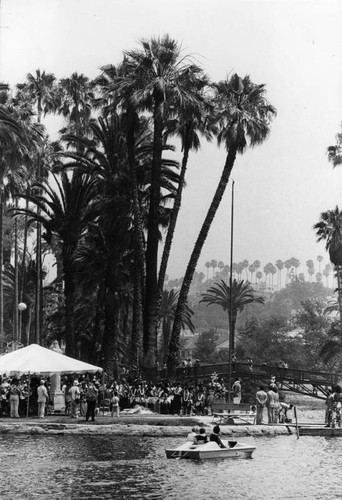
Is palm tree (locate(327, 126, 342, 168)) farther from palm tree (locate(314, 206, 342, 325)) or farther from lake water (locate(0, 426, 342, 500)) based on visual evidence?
lake water (locate(0, 426, 342, 500))

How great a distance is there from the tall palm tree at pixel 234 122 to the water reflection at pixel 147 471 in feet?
77.1

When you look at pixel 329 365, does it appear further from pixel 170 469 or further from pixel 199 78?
pixel 170 469

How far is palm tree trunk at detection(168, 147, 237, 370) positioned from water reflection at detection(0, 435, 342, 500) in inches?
806

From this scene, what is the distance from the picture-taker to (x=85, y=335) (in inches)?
3051

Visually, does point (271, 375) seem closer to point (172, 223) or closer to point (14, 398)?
point (172, 223)

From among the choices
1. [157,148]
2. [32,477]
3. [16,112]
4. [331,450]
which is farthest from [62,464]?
[16,112]

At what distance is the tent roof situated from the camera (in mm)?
39344

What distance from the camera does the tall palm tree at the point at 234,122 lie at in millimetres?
60281

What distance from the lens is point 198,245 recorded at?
60.0 m

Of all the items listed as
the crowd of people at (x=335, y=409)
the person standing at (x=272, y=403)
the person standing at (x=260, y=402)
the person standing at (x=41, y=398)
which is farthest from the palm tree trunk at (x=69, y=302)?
the crowd of people at (x=335, y=409)

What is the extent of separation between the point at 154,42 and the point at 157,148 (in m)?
6.42

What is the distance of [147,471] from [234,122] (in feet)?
115

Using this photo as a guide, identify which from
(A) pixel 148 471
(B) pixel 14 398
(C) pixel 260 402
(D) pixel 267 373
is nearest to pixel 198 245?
(D) pixel 267 373

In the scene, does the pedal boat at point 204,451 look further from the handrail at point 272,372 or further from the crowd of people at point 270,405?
the handrail at point 272,372
